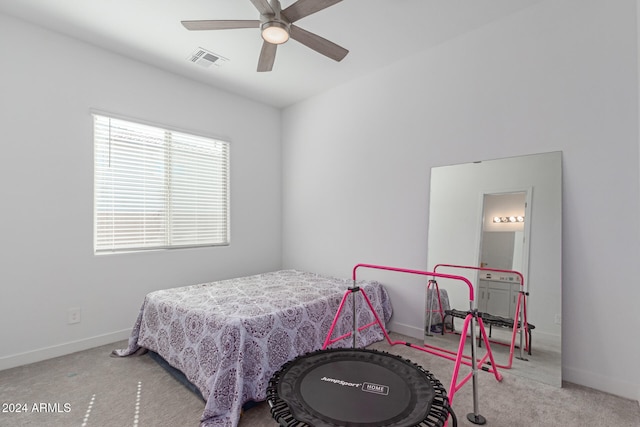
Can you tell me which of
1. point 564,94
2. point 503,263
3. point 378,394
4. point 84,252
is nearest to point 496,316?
point 503,263

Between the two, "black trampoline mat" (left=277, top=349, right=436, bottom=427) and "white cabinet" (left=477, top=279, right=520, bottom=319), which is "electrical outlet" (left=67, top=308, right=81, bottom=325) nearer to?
"black trampoline mat" (left=277, top=349, right=436, bottom=427)

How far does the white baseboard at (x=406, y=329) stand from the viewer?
119 inches

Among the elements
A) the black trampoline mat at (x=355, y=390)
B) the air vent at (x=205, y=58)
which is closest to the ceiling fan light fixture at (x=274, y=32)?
the air vent at (x=205, y=58)

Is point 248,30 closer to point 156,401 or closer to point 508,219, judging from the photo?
point 508,219

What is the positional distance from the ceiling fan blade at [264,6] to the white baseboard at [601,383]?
3.11 metres

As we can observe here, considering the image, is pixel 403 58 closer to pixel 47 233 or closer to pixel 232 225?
pixel 232 225

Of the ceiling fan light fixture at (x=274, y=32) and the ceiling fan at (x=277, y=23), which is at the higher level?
the ceiling fan at (x=277, y=23)

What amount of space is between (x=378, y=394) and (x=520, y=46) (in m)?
2.68

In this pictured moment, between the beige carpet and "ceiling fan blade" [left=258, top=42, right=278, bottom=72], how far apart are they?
2.40 m

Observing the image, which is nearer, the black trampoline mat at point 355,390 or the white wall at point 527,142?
the black trampoline mat at point 355,390

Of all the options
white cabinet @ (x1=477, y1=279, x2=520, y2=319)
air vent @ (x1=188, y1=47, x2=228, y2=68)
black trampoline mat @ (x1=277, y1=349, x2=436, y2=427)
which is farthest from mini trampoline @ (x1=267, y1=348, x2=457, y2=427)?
air vent @ (x1=188, y1=47, x2=228, y2=68)

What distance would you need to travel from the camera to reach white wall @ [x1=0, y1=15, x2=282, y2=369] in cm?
249

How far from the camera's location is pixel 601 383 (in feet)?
6.91

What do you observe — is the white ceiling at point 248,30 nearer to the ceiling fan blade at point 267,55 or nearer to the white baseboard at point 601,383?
the ceiling fan blade at point 267,55
